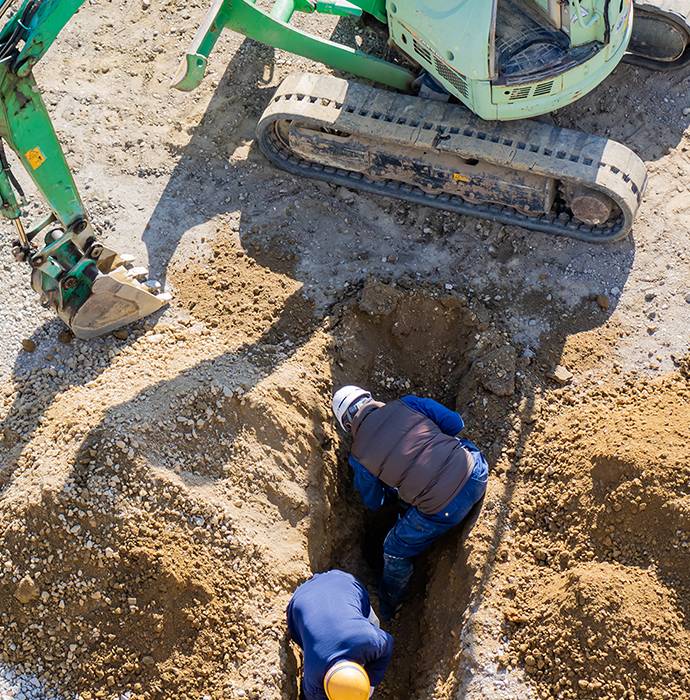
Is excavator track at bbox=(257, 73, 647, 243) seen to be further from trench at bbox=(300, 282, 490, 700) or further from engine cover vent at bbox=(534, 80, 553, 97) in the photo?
trench at bbox=(300, 282, 490, 700)

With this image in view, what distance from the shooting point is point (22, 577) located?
206 inches

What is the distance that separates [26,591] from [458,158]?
547 cm

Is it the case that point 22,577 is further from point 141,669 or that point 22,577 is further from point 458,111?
point 458,111

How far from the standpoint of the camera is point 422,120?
688 cm

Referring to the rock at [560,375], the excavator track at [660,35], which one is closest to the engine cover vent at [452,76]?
the excavator track at [660,35]

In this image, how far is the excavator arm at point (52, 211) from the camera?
203 inches

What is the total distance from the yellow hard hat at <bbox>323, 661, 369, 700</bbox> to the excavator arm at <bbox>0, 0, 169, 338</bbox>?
12.2 ft

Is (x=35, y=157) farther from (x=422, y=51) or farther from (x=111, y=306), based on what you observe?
(x=422, y=51)

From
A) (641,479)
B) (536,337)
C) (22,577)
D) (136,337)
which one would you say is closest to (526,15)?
(536,337)

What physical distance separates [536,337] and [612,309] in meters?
0.80

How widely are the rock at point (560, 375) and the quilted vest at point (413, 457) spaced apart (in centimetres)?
127

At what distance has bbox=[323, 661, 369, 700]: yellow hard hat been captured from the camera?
461 cm

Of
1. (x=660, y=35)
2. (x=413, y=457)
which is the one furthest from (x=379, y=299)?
(x=660, y=35)

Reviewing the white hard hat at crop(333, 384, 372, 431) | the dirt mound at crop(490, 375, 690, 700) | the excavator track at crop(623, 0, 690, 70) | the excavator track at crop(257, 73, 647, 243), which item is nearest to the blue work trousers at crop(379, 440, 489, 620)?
the dirt mound at crop(490, 375, 690, 700)
